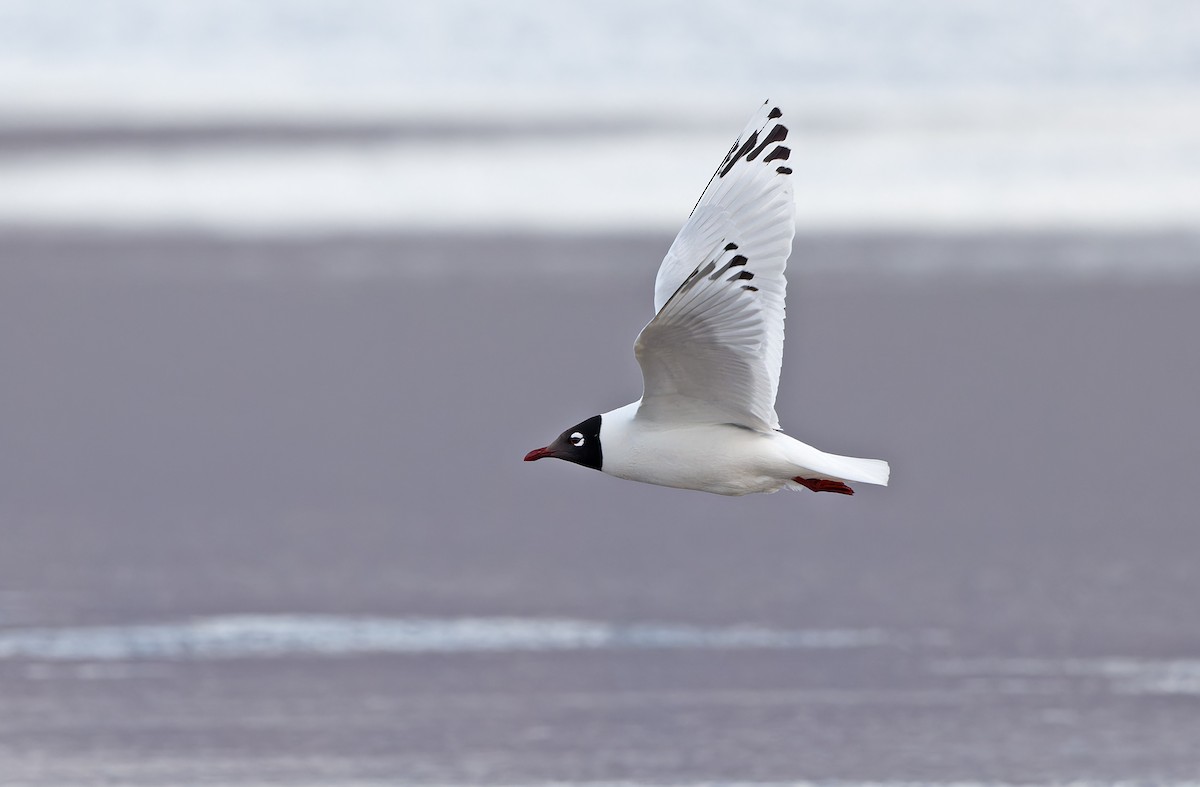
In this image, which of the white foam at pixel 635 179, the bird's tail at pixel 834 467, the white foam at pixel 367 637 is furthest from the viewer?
the white foam at pixel 635 179

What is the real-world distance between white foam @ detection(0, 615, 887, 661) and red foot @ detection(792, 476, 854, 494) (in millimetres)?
3540

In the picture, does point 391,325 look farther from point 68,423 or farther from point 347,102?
point 347,102

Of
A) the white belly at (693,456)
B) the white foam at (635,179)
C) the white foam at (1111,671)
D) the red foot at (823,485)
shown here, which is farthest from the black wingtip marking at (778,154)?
the white foam at (635,179)

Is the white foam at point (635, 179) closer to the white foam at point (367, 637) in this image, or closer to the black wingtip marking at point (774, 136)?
the white foam at point (367, 637)

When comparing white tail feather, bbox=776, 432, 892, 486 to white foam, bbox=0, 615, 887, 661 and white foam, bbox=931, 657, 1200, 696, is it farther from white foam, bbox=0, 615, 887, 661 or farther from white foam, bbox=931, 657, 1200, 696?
white foam, bbox=0, 615, 887, 661

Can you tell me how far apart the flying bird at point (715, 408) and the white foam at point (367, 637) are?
3.68m

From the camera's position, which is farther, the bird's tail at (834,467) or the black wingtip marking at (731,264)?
the bird's tail at (834,467)

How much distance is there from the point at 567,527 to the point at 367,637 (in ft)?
6.99

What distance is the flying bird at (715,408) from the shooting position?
7.06 meters

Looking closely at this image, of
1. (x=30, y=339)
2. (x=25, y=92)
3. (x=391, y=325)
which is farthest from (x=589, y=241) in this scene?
(x=25, y=92)

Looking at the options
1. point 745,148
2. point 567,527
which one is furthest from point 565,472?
point 745,148

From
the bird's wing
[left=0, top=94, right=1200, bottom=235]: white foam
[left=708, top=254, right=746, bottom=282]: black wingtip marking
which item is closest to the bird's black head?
the bird's wing

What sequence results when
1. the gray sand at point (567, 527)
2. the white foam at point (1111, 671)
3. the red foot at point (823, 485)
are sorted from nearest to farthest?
the red foot at point (823, 485)
the gray sand at point (567, 527)
the white foam at point (1111, 671)

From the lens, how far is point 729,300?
706 cm
